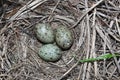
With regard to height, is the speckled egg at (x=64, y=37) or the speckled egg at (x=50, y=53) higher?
the speckled egg at (x=64, y=37)

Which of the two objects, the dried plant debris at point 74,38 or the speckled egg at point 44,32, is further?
the speckled egg at point 44,32

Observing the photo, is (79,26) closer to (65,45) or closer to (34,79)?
(65,45)

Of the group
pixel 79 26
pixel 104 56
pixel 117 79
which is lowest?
pixel 117 79

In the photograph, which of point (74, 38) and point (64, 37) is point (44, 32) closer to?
point (64, 37)

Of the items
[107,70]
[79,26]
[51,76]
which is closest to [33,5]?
[79,26]

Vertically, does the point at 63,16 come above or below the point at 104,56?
above
